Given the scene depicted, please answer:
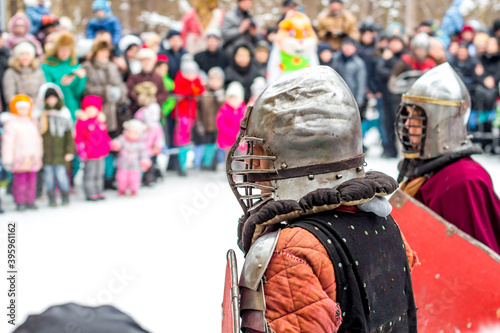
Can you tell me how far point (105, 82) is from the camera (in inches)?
289

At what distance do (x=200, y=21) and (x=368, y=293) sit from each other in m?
9.65

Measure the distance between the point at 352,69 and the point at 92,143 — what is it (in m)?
4.48

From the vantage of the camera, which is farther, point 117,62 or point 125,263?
point 117,62

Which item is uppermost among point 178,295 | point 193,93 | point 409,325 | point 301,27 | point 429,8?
point 429,8

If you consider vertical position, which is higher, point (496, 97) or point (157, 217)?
point (496, 97)

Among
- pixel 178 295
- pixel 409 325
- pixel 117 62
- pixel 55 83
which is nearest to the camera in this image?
pixel 409 325

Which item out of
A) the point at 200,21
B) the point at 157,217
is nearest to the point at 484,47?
the point at 200,21

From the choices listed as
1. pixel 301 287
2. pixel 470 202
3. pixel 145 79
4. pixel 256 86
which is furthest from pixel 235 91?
pixel 301 287

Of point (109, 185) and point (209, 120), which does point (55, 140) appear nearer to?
point (109, 185)

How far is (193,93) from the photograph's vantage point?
8.73m

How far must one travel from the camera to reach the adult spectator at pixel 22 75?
6.80 metres

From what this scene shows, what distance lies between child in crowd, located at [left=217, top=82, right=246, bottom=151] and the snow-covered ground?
104 cm

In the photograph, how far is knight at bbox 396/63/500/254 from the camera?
289cm

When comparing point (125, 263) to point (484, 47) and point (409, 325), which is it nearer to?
point (409, 325)
